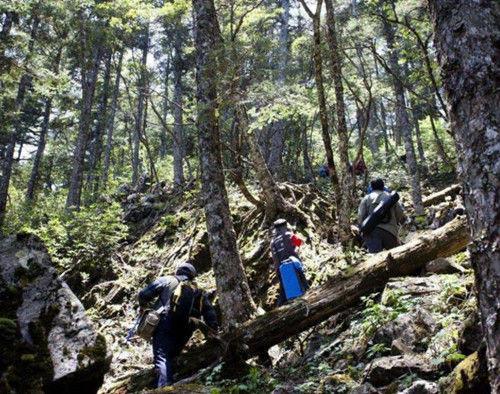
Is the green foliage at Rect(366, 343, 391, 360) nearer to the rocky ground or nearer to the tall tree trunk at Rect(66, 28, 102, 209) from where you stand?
the rocky ground

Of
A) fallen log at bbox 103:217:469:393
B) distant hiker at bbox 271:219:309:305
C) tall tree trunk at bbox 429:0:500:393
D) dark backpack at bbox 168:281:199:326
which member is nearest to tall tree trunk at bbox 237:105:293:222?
distant hiker at bbox 271:219:309:305

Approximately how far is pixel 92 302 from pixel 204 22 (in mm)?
7137

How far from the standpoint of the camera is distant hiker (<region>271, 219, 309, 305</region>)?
8.55m

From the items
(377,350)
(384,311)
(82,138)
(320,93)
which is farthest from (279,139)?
(377,350)

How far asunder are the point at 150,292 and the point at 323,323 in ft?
8.80

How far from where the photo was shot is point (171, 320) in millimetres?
6777

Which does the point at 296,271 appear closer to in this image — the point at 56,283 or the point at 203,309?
the point at 203,309

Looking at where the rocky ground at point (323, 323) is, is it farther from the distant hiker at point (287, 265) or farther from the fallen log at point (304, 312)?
the distant hiker at point (287, 265)

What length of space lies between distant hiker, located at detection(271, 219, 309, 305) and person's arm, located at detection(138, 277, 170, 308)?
2.39 meters

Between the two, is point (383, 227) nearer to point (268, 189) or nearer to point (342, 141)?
point (342, 141)

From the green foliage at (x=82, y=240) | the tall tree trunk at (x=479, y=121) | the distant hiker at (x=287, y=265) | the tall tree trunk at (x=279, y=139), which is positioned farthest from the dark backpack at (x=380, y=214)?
the tall tree trunk at (x=279, y=139)

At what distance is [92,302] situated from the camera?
11.7 meters

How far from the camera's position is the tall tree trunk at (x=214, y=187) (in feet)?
25.2

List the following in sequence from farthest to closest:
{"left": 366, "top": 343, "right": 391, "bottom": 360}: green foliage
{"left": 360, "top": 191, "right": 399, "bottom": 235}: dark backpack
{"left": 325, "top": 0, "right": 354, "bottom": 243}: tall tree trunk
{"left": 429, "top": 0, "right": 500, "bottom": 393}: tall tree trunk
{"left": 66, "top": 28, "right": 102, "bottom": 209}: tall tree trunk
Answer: {"left": 66, "top": 28, "right": 102, "bottom": 209}: tall tree trunk, {"left": 325, "top": 0, "right": 354, "bottom": 243}: tall tree trunk, {"left": 360, "top": 191, "right": 399, "bottom": 235}: dark backpack, {"left": 366, "top": 343, "right": 391, "bottom": 360}: green foliage, {"left": 429, "top": 0, "right": 500, "bottom": 393}: tall tree trunk
